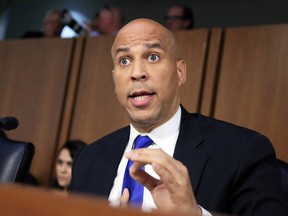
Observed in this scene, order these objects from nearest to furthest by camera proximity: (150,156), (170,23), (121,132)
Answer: (150,156)
(121,132)
(170,23)

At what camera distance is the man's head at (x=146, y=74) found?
1.49 meters

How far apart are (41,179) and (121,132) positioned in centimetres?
242

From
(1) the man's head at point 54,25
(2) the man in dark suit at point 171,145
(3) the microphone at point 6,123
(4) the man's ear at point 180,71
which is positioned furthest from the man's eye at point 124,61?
(1) the man's head at point 54,25

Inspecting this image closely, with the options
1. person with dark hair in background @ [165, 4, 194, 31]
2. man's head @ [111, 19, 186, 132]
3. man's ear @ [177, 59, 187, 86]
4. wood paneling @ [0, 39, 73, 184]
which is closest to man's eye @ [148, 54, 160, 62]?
man's head @ [111, 19, 186, 132]

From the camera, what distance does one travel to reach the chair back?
5.22 ft

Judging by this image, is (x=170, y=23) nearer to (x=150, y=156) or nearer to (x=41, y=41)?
(x=41, y=41)

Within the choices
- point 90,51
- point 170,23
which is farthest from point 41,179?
point 170,23

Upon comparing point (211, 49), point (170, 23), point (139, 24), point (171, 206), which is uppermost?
point (170, 23)

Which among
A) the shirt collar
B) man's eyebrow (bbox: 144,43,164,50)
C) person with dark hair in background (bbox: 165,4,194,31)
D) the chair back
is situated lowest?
the chair back

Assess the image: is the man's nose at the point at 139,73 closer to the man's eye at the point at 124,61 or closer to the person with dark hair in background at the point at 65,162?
the man's eye at the point at 124,61

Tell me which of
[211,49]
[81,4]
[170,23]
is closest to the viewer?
[211,49]

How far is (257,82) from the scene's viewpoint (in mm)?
3182

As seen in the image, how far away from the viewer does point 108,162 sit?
5.22 ft

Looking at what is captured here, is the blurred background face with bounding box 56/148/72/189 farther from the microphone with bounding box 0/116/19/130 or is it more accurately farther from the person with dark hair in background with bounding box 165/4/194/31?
the microphone with bounding box 0/116/19/130
